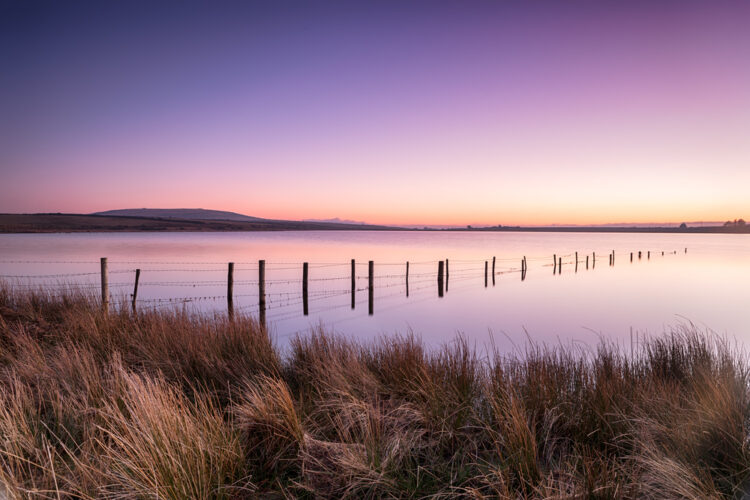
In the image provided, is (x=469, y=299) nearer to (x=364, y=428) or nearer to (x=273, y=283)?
(x=273, y=283)

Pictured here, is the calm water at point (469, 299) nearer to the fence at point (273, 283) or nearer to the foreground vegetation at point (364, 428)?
the fence at point (273, 283)

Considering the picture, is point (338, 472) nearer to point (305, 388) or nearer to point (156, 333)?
point (305, 388)

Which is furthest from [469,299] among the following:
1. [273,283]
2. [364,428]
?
[364,428]

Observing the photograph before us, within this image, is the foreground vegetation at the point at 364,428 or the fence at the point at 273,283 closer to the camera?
the foreground vegetation at the point at 364,428

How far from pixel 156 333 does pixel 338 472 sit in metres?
5.16

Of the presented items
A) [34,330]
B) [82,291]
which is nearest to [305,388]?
[34,330]

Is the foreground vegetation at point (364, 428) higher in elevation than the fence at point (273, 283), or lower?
higher

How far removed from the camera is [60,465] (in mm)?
3541

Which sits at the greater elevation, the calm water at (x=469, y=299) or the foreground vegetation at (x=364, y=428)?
the foreground vegetation at (x=364, y=428)

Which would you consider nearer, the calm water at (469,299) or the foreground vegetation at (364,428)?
the foreground vegetation at (364,428)

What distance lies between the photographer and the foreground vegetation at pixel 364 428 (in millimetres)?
3229

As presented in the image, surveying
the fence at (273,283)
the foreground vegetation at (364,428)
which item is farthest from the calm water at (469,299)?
the foreground vegetation at (364,428)

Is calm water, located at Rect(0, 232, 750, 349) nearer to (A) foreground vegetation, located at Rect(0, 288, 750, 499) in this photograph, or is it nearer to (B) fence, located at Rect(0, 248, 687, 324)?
(B) fence, located at Rect(0, 248, 687, 324)

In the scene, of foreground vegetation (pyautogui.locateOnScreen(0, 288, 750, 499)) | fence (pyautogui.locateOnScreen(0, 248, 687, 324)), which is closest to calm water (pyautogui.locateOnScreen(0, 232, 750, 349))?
fence (pyautogui.locateOnScreen(0, 248, 687, 324))
